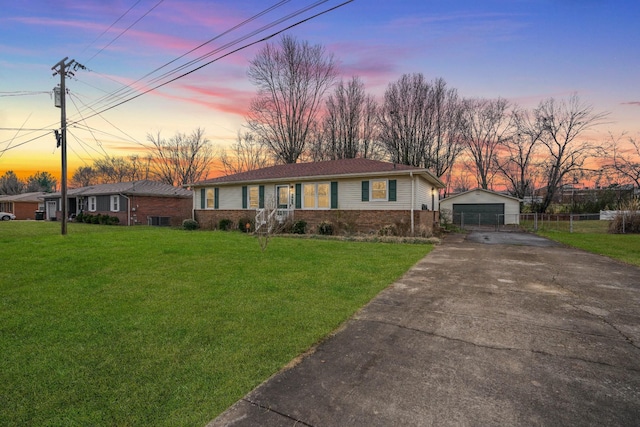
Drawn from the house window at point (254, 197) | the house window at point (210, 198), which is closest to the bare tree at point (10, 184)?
the house window at point (210, 198)

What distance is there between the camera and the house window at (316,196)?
17.6 meters

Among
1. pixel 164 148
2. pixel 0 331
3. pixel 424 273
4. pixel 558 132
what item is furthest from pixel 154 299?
pixel 164 148

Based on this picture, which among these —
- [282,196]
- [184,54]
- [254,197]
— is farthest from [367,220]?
[184,54]

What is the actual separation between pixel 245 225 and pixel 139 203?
13843 millimetres

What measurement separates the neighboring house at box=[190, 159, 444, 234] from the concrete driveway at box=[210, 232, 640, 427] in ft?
31.7

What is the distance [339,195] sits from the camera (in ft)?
56.5

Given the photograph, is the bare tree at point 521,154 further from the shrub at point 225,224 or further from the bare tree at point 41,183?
the bare tree at point 41,183

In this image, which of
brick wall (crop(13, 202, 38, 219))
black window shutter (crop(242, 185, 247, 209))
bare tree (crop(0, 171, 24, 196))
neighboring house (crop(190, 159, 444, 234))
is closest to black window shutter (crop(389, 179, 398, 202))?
neighboring house (crop(190, 159, 444, 234))

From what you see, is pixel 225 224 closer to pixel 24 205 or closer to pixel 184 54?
pixel 184 54

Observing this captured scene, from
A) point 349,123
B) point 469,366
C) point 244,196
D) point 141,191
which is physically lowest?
point 469,366

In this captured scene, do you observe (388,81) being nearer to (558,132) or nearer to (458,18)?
(558,132)

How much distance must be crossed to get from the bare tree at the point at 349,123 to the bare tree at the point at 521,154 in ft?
51.5

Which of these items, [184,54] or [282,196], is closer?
[184,54]

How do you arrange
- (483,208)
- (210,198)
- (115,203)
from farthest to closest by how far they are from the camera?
(483,208)
(115,203)
(210,198)
